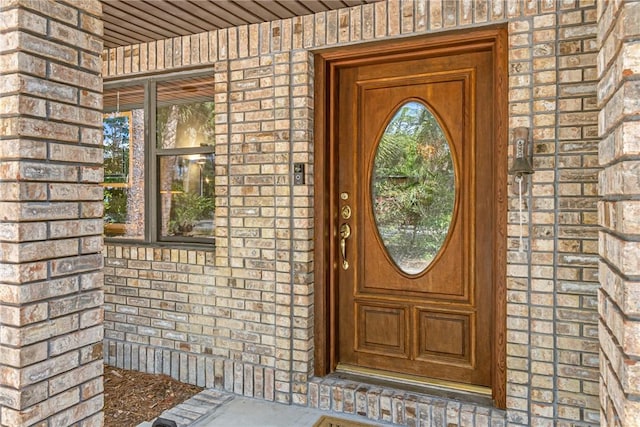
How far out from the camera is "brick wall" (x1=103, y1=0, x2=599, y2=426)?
2.46m

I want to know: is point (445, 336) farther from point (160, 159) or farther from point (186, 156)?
point (160, 159)

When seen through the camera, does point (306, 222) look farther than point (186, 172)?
No

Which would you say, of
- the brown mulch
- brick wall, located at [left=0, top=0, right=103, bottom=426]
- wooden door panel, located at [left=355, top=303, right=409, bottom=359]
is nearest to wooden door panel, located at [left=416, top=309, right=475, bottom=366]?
wooden door panel, located at [left=355, top=303, right=409, bottom=359]

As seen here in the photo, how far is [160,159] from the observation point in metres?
3.78

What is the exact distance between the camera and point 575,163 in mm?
2453

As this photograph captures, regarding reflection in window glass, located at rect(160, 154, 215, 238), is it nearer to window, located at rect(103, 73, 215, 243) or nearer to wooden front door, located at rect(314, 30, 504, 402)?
window, located at rect(103, 73, 215, 243)

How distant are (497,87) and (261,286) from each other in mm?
1946

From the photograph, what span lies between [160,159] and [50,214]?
2.19 metres

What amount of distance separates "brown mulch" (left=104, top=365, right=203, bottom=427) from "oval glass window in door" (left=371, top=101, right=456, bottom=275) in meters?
1.82

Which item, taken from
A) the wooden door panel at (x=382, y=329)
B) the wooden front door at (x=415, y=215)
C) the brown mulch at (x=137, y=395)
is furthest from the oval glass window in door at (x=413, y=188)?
the brown mulch at (x=137, y=395)

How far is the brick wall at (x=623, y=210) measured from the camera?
1.09 m

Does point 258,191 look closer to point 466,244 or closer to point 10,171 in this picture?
point 466,244

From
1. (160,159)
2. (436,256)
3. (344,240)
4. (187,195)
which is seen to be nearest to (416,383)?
(436,256)

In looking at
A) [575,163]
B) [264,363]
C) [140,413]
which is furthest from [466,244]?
[140,413]
